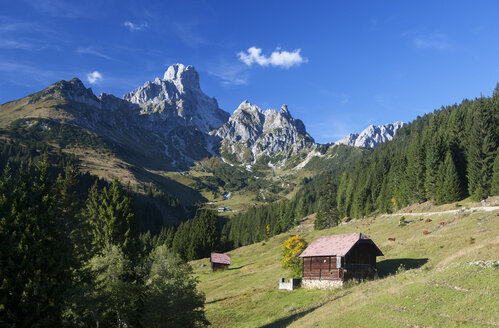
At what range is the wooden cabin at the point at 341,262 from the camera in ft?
144

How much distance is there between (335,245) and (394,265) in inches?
337

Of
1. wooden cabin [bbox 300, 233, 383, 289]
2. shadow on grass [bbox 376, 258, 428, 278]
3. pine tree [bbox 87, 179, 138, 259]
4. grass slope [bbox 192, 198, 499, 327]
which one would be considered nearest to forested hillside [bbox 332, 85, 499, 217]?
grass slope [bbox 192, 198, 499, 327]

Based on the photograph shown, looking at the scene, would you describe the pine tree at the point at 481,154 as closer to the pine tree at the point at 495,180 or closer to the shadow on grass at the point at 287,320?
the pine tree at the point at 495,180

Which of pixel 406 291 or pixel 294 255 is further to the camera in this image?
pixel 294 255

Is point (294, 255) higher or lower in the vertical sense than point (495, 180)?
lower

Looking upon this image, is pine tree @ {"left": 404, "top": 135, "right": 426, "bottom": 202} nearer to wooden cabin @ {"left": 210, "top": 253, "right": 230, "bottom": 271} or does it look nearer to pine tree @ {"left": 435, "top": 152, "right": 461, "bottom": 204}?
pine tree @ {"left": 435, "top": 152, "right": 461, "bottom": 204}

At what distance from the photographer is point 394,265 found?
4478 cm

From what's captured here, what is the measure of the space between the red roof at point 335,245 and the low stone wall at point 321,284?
12.4 ft

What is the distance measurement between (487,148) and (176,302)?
77952 mm

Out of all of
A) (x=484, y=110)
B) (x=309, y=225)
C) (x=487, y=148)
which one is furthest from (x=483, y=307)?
(x=309, y=225)

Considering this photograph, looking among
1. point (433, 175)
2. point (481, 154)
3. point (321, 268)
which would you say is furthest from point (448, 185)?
point (321, 268)

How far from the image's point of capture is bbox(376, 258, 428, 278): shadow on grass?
40781 mm

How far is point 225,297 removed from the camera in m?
48.9

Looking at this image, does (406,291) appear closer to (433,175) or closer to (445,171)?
(445,171)
